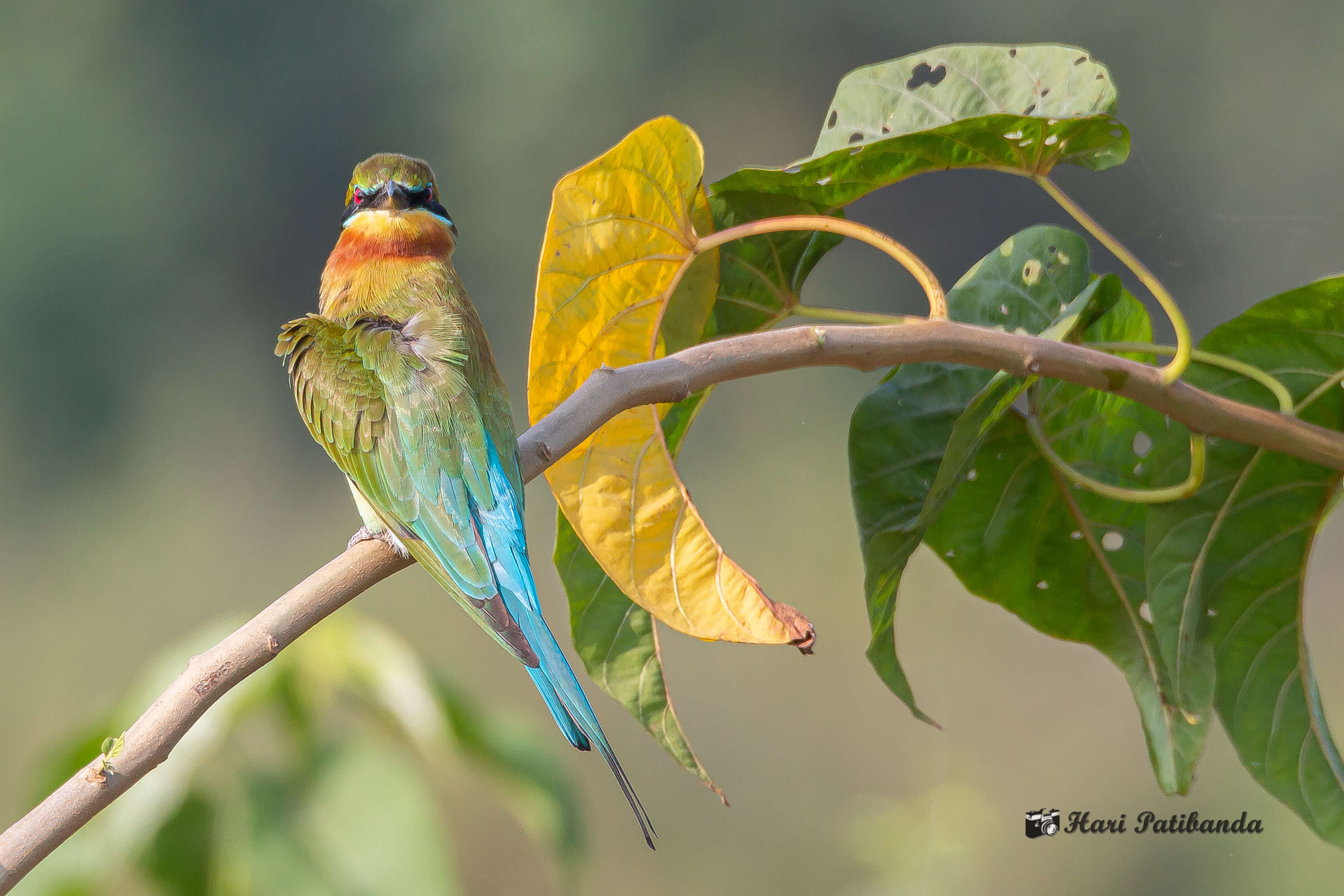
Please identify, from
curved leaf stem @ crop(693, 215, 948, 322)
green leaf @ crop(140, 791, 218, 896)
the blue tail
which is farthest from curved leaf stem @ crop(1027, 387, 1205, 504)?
green leaf @ crop(140, 791, 218, 896)

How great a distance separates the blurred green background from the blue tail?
411mm

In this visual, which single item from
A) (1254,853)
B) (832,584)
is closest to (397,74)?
(832,584)

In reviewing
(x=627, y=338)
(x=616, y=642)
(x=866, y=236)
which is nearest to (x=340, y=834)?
(x=616, y=642)

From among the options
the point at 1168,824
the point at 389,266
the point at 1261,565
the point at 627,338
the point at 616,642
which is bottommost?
the point at 1168,824

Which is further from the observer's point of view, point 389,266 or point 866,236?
point 389,266

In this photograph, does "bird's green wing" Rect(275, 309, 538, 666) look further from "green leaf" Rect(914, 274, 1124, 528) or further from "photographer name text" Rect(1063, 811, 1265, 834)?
"photographer name text" Rect(1063, 811, 1265, 834)

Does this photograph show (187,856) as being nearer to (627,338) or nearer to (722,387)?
(627,338)

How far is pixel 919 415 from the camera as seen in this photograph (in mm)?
494

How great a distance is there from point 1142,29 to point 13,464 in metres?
1.59

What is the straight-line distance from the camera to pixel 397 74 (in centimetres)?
148

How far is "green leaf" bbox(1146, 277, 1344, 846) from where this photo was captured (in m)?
0.46

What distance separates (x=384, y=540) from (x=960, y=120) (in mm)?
282

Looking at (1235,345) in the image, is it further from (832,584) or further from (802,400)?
→ (802,400)

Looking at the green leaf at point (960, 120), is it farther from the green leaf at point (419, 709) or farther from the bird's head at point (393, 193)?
the green leaf at point (419, 709)
